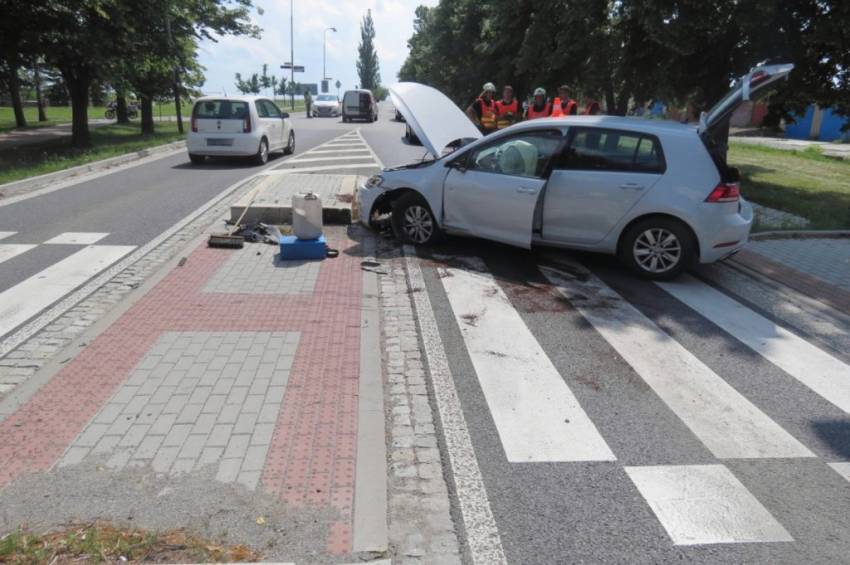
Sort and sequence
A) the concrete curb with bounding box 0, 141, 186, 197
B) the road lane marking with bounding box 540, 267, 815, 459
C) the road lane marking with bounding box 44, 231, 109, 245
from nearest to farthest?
the road lane marking with bounding box 540, 267, 815, 459, the road lane marking with bounding box 44, 231, 109, 245, the concrete curb with bounding box 0, 141, 186, 197

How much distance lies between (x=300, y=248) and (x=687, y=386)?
15.1ft

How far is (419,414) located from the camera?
4.19m

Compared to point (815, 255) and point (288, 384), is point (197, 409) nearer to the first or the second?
point (288, 384)

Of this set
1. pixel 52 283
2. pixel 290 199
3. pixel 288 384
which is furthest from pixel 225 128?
pixel 288 384

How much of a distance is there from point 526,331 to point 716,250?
2.63 meters

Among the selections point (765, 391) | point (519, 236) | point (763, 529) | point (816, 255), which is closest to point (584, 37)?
point (816, 255)

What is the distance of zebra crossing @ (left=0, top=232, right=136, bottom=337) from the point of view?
233 inches

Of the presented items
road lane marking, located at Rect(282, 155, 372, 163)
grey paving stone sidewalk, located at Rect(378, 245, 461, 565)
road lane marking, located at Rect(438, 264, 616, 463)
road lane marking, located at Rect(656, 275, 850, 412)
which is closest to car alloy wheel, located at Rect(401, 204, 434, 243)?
road lane marking, located at Rect(438, 264, 616, 463)

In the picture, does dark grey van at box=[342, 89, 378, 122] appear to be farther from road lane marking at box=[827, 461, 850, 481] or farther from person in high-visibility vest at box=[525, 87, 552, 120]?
road lane marking at box=[827, 461, 850, 481]

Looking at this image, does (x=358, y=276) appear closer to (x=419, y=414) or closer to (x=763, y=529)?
(x=419, y=414)

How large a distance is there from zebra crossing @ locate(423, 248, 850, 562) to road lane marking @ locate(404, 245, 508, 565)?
5cm

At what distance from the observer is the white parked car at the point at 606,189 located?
6871 mm

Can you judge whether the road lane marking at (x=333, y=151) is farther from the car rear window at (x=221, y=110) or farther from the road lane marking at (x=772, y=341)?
the road lane marking at (x=772, y=341)

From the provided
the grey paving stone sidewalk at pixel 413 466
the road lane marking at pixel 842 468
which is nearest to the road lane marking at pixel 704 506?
the road lane marking at pixel 842 468
